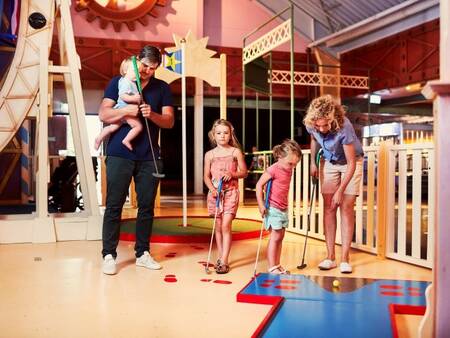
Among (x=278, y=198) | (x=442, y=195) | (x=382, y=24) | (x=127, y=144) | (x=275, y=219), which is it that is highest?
(x=382, y=24)

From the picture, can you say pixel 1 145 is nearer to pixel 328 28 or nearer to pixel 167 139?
pixel 328 28

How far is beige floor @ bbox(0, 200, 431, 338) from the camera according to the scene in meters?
2.15

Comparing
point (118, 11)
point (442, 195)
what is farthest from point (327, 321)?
point (118, 11)

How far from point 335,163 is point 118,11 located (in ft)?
27.0

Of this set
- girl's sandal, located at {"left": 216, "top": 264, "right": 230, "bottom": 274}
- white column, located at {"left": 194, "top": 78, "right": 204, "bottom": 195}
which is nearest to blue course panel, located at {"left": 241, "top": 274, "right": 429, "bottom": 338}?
girl's sandal, located at {"left": 216, "top": 264, "right": 230, "bottom": 274}

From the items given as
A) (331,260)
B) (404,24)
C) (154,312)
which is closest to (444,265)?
(154,312)

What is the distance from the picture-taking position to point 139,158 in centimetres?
336

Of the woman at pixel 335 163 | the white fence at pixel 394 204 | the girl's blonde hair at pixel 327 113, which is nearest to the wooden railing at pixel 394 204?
the white fence at pixel 394 204

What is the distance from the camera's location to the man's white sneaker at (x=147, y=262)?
3384 mm

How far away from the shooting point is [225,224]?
3332 millimetres

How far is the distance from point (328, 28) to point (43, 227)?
8442mm

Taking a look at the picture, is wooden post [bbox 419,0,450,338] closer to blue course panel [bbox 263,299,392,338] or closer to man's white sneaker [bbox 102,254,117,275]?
blue course panel [bbox 263,299,392,338]

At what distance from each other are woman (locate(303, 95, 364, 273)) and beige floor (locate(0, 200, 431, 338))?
288 millimetres

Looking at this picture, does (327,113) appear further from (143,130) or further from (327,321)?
(327,321)
